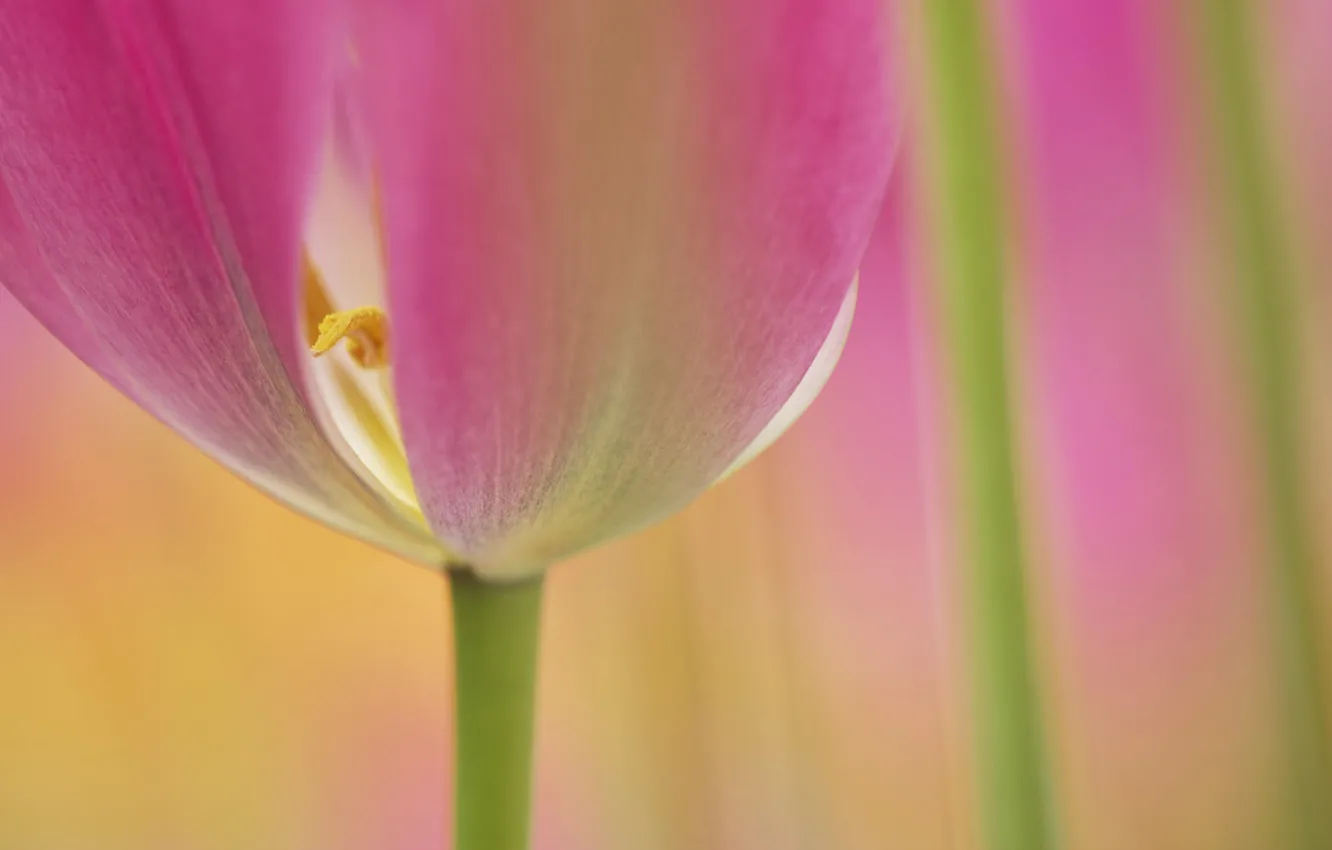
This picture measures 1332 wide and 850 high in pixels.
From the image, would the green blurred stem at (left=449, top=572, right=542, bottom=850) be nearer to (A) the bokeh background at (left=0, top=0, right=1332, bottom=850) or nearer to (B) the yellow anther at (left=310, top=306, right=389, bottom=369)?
(B) the yellow anther at (left=310, top=306, right=389, bottom=369)

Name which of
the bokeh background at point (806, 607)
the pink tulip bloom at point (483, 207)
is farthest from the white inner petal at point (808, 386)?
the bokeh background at point (806, 607)

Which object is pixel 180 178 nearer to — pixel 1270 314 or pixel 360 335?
pixel 360 335

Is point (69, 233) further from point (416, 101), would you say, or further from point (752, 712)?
point (752, 712)

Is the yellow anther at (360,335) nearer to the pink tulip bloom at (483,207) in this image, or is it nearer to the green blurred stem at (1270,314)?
the pink tulip bloom at (483,207)

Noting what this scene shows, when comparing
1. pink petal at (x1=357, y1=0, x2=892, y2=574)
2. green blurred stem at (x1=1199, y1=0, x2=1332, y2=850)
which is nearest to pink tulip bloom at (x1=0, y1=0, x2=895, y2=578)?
pink petal at (x1=357, y1=0, x2=892, y2=574)

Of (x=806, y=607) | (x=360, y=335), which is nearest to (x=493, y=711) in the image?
(x=360, y=335)

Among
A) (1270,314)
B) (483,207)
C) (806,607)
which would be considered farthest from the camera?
(806,607)
